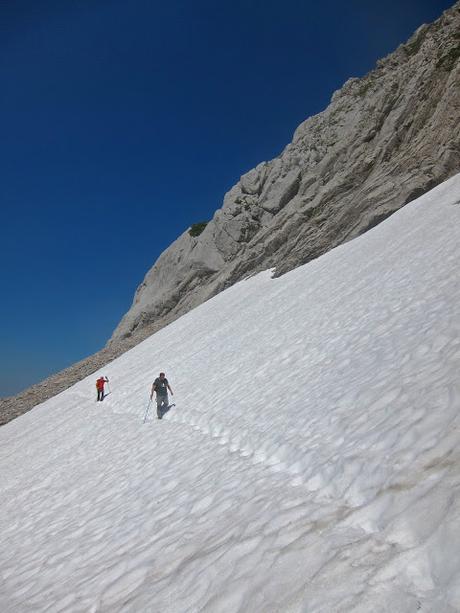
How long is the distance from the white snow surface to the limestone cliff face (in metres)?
15.0

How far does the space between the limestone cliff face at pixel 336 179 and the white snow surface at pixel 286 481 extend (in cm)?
1501

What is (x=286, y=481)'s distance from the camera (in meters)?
6.15

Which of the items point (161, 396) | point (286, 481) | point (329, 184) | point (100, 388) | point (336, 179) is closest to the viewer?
point (286, 481)

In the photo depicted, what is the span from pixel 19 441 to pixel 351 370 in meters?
21.4

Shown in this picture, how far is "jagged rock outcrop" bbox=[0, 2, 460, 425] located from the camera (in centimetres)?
3147

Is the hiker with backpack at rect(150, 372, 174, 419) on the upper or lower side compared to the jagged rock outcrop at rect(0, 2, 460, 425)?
lower

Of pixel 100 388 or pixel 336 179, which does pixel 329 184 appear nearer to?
pixel 336 179

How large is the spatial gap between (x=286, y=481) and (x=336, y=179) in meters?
39.6

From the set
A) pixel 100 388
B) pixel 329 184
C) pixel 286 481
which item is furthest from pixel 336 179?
pixel 286 481

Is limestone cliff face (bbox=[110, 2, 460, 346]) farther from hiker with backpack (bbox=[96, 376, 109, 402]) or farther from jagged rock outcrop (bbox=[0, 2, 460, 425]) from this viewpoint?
hiker with backpack (bbox=[96, 376, 109, 402])

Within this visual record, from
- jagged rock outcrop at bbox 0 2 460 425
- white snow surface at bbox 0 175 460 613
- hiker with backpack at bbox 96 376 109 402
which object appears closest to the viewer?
white snow surface at bbox 0 175 460 613

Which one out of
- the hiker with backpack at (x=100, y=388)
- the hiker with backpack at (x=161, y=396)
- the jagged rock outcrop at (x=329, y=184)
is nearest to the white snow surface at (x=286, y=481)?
the hiker with backpack at (x=161, y=396)

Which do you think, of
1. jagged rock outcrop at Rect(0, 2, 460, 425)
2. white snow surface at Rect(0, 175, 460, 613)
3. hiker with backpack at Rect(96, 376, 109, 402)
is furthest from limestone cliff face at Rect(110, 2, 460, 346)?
hiker with backpack at Rect(96, 376, 109, 402)

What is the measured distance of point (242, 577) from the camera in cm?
426
